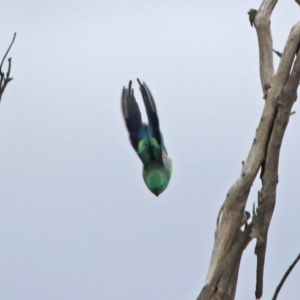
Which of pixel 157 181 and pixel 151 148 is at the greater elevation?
pixel 151 148

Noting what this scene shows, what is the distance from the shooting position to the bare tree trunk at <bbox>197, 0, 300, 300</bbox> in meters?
4.32

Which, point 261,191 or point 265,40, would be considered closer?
point 261,191

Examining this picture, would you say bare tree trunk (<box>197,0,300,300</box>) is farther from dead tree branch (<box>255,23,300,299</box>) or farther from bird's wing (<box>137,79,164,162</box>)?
bird's wing (<box>137,79,164,162</box>)

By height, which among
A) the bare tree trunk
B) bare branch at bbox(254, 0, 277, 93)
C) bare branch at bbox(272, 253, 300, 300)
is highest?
bare branch at bbox(254, 0, 277, 93)

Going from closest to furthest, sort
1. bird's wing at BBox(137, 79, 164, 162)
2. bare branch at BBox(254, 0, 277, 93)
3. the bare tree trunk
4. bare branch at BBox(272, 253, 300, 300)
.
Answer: bare branch at BBox(272, 253, 300, 300)
the bare tree trunk
bare branch at BBox(254, 0, 277, 93)
bird's wing at BBox(137, 79, 164, 162)

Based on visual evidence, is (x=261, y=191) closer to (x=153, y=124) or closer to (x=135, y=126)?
(x=153, y=124)

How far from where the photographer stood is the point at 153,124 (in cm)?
595

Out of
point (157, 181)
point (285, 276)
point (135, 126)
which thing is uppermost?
point (135, 126)

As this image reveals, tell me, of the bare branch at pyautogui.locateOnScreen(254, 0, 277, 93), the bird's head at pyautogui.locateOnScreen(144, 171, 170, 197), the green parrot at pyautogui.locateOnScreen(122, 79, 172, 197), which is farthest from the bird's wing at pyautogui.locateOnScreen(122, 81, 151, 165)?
the bare branch at pyautogui.locateOnScreen(254, 0, 277, 93)

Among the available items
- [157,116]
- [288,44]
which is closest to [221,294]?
[288,44]

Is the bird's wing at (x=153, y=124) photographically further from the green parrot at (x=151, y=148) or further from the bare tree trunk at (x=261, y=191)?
the bare tree trunk at (x=261, y=191)

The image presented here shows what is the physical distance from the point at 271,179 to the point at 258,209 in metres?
0.19

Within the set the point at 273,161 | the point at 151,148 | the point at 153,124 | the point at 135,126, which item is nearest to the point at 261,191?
the point at 273,161

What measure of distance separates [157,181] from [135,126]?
0.43m
